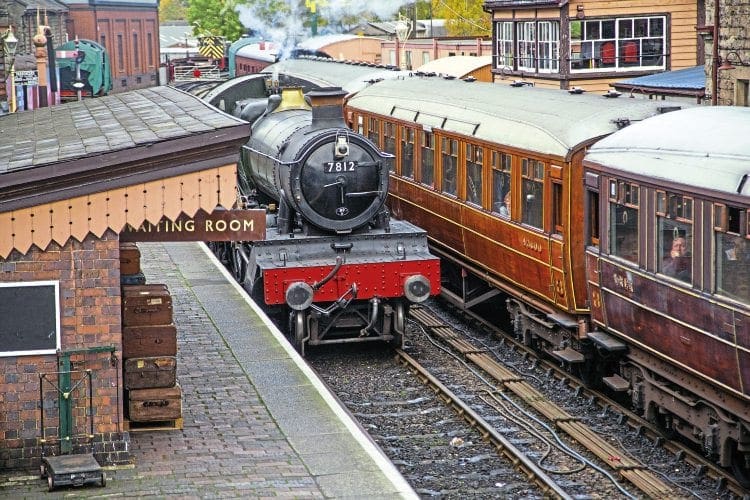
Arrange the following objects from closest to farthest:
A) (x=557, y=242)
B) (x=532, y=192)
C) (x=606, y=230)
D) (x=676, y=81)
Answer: (x=606, y=230)
(x=557, y=242)
(x=532, y=192)
(x=676, y=81)

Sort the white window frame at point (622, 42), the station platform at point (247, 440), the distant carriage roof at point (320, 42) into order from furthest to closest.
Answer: the distant carriage roof at point (320, 42), the white window frame at point (622, 42), the station platform at point (247, 440)

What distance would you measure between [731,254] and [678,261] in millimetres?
984

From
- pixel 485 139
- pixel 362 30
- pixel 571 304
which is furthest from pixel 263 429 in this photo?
pixel 362 30

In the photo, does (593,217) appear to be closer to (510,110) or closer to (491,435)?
(491,435)

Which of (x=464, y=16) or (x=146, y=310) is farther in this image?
(x=464, y=16)

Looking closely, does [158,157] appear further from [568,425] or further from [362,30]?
[362,30]

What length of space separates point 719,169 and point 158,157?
4742mm

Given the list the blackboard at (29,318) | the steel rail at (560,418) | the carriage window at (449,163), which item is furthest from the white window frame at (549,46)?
the blackboard at (29,318)

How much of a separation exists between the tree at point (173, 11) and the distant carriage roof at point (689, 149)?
119 m

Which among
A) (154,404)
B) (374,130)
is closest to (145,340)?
(154,404)

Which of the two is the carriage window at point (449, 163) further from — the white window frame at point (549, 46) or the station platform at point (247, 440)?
the white window frame at point (549, 46)

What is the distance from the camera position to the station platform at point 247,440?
1016 cm

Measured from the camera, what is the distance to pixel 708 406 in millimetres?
11086

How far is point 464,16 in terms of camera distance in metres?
53.3
